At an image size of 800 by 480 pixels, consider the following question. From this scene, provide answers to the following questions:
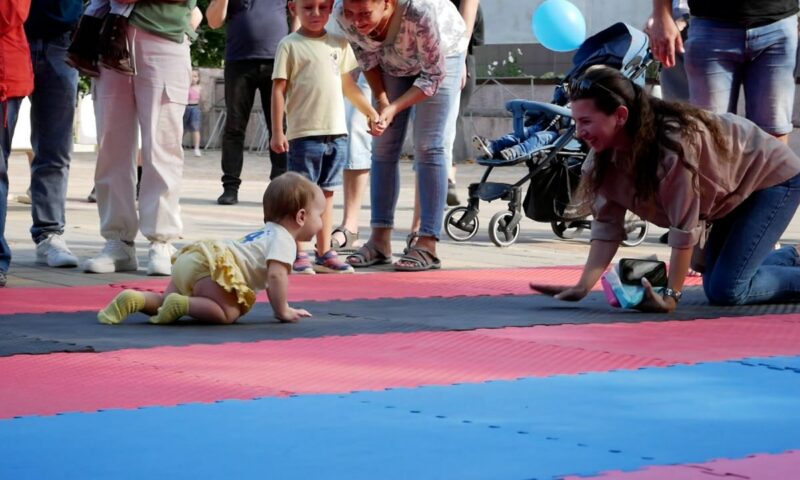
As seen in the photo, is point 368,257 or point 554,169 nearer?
point 368,257

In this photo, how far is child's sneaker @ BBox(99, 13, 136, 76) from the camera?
23.0 ft

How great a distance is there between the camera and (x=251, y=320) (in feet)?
18.7

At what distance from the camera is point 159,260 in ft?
23.7

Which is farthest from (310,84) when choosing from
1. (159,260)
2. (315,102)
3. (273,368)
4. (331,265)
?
(273,368)

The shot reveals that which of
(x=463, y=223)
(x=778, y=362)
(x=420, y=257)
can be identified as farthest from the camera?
(x=463, y=223)

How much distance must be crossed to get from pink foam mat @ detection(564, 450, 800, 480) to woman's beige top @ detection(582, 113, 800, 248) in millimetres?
2463

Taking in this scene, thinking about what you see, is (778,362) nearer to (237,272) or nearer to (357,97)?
(237,272)

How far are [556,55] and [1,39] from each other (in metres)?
21.1

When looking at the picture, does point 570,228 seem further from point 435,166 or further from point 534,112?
point 435,166

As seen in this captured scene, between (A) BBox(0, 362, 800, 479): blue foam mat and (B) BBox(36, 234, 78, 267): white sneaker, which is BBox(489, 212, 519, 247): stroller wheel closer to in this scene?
(B) BBox(36, 234, 78, 267): white sneaker

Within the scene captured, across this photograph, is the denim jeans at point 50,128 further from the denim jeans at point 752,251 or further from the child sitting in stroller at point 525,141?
the denim jeans at point 752,251

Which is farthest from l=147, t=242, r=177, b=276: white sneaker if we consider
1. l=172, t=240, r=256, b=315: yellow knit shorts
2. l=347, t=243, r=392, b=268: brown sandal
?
l=172, t=240, r=256, b=315: yellow knit shorts

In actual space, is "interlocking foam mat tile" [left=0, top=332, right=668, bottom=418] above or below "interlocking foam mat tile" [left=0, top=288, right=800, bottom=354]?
above

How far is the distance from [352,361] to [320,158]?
10.5 ft
